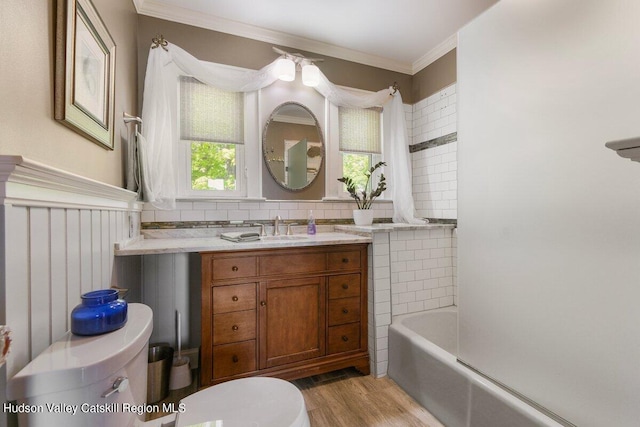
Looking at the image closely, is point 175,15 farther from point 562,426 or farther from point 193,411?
point 562,426

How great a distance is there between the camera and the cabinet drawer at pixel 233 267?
1.73m

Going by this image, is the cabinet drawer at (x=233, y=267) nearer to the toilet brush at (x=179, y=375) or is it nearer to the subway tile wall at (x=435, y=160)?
the toilet brush at (x=179, y=375)

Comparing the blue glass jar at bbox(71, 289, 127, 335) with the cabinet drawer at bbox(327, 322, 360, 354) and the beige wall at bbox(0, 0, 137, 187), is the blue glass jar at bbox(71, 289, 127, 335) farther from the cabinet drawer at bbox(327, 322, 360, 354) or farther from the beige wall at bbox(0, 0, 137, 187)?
the cabinet drawer at bbox(327, 322, 360, 354)

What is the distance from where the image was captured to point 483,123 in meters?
1.40

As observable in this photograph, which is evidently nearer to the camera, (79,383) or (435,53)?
(79,383)

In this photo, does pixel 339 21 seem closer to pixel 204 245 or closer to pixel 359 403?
pixel 204 245

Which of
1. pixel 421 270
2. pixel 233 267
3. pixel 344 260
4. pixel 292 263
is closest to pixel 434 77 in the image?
pixel 421 270

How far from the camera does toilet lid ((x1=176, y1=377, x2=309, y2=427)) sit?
3.05ft

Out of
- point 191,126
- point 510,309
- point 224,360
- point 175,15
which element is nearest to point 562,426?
point 510,309

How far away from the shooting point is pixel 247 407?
3.26 feet

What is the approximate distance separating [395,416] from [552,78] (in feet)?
6.08

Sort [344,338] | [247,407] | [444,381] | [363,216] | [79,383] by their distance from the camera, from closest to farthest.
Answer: [79,383]
[247,407]
[444,381]
[344,338]
[363,216]

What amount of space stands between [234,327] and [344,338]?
79 cm

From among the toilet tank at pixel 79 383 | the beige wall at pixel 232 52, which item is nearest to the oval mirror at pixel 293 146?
the beige wall at pixel 232 52
